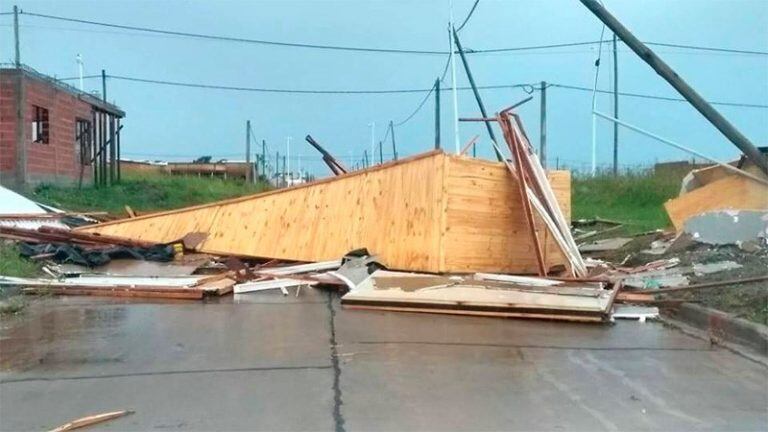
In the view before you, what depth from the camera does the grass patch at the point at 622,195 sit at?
28.2 meters

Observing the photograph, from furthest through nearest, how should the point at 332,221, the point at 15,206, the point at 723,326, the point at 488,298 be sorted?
the point at 15,206, the point at 332,221, the point at 488,298, the point at 723,326

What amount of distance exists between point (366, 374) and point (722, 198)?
10.8 meters

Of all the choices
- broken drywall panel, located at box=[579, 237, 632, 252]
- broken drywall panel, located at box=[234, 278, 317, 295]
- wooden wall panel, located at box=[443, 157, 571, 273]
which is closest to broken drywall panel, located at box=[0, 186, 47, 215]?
broken drywall panel, located at box=[234, 278, 317, 295]

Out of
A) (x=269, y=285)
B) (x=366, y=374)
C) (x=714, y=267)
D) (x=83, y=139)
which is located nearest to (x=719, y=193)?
(x=714, y=267)

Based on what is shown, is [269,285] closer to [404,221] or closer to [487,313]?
[404,221]

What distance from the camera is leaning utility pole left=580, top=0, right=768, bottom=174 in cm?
1065

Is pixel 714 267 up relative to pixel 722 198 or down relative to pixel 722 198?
down

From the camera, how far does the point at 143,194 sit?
104 feet

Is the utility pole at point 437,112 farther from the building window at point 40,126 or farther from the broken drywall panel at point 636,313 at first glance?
the broken drywall panel at point 636,313

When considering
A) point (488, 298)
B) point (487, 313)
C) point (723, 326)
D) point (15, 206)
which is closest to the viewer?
point (723, 326)

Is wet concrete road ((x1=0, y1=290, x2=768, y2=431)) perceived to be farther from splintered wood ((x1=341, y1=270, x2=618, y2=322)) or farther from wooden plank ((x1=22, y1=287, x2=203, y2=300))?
wooden plank ((x1=22, y1=287, x2=203, y2=300))

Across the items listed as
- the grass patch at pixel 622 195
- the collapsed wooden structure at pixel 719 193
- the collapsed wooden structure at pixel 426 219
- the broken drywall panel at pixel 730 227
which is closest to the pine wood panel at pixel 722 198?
the collapsed wooden structure at pixel 719 193

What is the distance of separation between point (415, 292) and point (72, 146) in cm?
2314

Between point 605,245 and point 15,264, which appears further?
point 605,245
